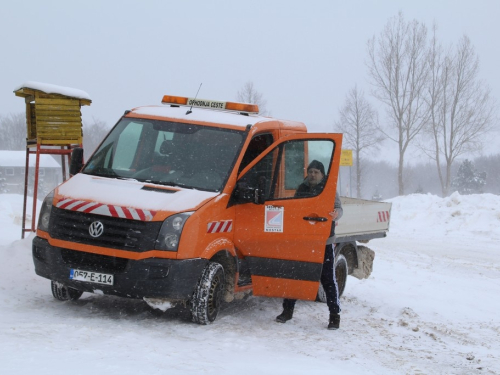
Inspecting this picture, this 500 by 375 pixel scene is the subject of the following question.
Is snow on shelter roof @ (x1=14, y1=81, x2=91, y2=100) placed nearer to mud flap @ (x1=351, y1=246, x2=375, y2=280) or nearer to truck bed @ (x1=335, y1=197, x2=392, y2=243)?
truck bed @ (x1=335, y1=197, x2=392, y2=243)

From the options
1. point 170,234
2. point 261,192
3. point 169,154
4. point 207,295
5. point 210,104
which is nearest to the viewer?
point 170,234

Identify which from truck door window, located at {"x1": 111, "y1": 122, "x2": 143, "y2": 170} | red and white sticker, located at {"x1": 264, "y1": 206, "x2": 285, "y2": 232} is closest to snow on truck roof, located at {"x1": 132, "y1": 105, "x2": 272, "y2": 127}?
truck door window, located at {"x1": 111, "y1": 122, "x2": 143, "y2": 170}

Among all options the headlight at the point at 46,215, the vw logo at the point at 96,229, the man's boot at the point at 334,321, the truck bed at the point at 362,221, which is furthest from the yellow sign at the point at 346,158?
Answer: the vw logo at the point at 96,229

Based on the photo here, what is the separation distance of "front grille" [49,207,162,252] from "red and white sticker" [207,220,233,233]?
23.5 inches

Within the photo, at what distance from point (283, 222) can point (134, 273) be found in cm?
167

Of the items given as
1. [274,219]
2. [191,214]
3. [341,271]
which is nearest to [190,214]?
[191,214]

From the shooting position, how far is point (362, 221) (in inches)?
346

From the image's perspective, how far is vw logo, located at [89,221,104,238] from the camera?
242 inches

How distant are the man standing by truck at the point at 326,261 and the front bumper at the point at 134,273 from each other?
137cm

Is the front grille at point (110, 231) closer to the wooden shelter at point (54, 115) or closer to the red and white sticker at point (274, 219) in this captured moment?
the red and white sticker at point (274, 219)

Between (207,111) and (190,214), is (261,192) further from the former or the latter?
(207,111)

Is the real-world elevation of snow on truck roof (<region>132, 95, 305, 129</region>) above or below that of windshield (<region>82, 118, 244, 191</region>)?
above

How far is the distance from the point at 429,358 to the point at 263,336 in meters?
1.59

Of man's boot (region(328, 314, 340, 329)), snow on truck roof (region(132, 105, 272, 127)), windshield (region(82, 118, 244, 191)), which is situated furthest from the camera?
snow on truck roof (region(132, 105, 272, 127))
